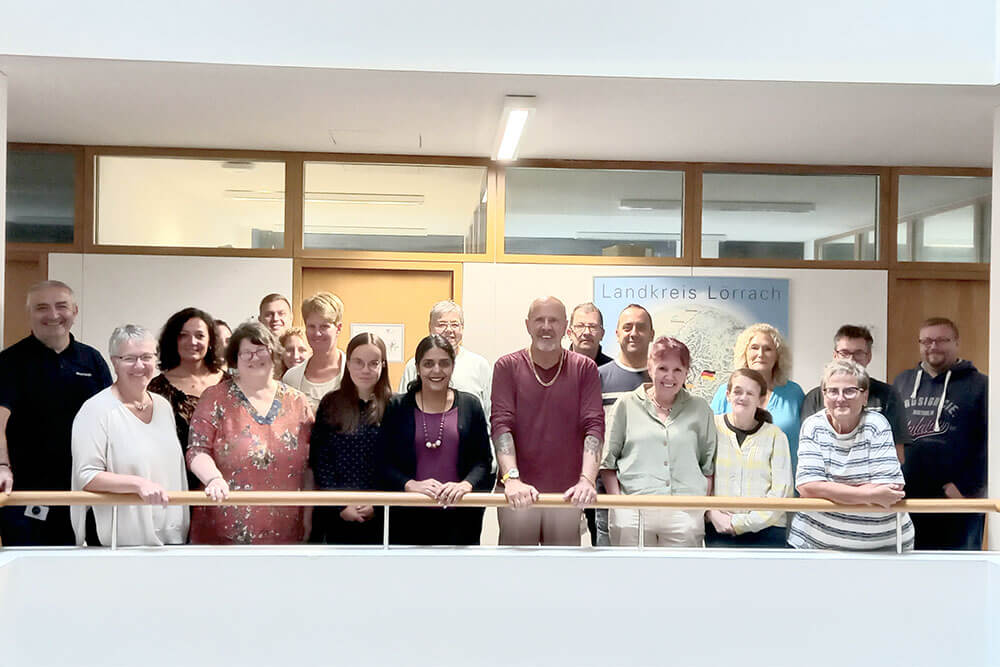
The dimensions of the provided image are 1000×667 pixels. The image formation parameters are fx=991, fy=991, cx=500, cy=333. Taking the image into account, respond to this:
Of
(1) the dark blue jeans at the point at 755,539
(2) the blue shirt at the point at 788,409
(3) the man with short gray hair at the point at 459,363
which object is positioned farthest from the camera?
(3) the man with short gray hair at the point at 459,363

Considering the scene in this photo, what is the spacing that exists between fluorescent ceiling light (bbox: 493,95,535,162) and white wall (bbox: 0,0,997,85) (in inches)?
17.1

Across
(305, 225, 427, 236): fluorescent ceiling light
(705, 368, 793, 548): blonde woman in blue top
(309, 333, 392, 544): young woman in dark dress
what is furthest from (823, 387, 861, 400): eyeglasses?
(305, 225, 427, 236): fluorescent ceiling light

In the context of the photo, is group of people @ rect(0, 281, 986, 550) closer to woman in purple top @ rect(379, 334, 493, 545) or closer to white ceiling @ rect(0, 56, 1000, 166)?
woman in purple top @ rect(379, 334, 493, 545)

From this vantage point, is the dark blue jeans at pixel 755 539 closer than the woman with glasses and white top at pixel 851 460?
No

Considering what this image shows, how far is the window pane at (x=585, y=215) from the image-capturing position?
677cm

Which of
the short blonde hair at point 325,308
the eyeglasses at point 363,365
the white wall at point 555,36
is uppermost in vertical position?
the white wall at point 555,36

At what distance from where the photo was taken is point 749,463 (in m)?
4.68

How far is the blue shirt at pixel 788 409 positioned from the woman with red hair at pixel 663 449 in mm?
425

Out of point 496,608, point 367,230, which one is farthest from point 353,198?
point 496,608

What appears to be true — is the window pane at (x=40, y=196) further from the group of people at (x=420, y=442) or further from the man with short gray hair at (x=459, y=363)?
the man with short gray hair at (x=459, y=363)

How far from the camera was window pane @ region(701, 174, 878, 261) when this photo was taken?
6836 mm

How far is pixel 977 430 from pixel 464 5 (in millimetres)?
3571

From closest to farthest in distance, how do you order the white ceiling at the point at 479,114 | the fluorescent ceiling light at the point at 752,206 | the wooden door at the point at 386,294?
the white ceiling at the point at 479,114 < the wooden door at the point at 386,294 < the fluorescent ceiling light at the point at 752,206

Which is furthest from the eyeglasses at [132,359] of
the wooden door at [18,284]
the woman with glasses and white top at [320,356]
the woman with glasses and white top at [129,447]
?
the wooden door at [18,284]
